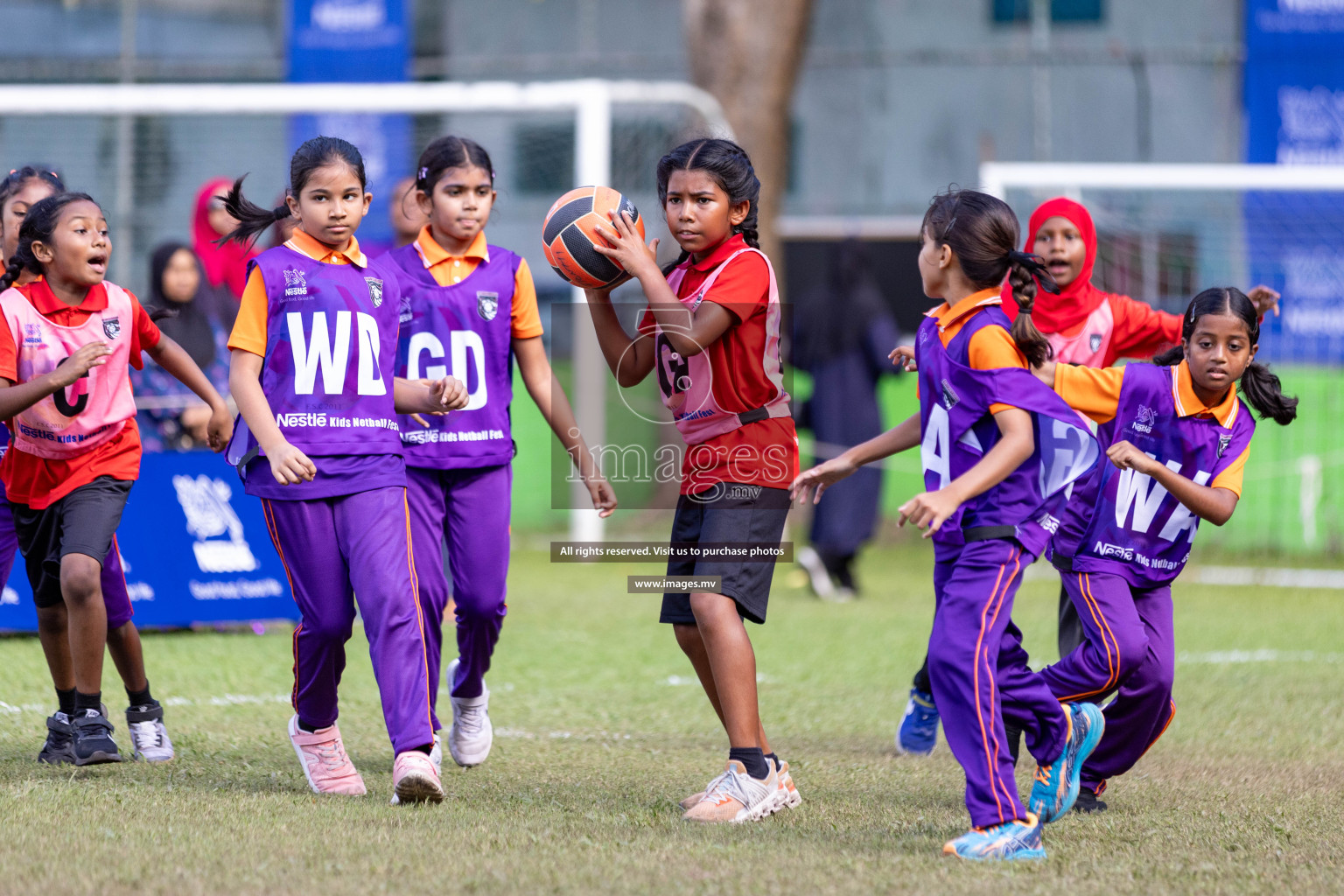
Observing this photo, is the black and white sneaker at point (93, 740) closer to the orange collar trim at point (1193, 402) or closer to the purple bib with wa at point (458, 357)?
the purple bib with wa at point (458, 357)

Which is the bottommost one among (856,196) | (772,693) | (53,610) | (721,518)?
(772,693)

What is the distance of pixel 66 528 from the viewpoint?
493 cm

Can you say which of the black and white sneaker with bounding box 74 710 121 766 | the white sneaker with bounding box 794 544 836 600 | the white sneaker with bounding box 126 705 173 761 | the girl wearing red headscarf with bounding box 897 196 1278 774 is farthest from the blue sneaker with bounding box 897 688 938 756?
the white sneaker with bounding box 794 544 836 600

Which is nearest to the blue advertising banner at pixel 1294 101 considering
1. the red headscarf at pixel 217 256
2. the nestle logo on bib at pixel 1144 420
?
the red headscarf at pixel 217 256

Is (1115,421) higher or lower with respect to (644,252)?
lower

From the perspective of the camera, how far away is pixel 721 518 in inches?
175

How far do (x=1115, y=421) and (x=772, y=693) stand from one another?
2619mm

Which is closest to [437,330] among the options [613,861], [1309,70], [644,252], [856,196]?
[644,252]

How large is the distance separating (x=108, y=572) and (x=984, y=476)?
3.00m

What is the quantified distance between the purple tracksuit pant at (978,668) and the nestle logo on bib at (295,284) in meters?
2.04

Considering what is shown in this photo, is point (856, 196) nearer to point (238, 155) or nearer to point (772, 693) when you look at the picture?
point (238, 155)

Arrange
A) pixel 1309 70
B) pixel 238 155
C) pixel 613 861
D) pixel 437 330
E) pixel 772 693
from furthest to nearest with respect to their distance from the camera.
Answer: pixel 238 155 → pixel 1309 70 → pixel 772 693 → pixel 437 330 → pixel 613 861

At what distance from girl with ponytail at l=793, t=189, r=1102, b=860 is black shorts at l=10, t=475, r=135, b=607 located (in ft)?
8.70

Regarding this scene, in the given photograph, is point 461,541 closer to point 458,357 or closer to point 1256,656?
point 458,357
